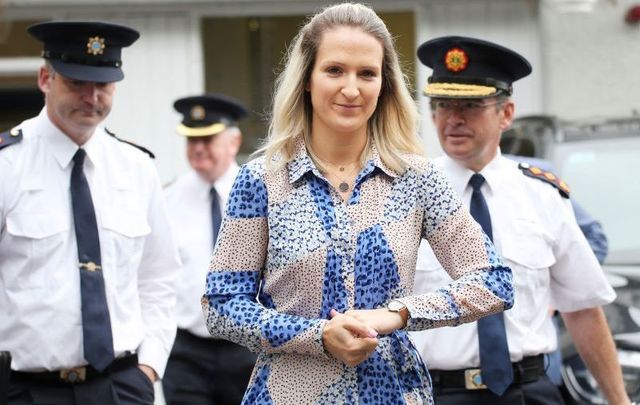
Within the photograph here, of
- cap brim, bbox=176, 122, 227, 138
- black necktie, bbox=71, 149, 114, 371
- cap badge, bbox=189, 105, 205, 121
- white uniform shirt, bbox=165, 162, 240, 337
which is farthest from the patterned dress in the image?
cap badge, bbox=189, 105, 205, 121

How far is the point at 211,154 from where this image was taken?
8.66 meters

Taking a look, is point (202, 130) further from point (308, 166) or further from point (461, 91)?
point (308, 166)

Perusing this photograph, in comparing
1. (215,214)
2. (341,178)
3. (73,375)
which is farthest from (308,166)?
(215,214)

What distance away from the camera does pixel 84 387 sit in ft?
17.1

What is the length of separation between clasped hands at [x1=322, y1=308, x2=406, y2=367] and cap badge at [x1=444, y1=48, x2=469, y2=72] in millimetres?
2278

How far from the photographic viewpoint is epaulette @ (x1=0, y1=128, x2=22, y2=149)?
533 cm

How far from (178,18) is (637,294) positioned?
6794 mm

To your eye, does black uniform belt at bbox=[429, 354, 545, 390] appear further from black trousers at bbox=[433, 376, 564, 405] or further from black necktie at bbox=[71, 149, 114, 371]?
black necktie at bbox=[71, 149, 114, 371]

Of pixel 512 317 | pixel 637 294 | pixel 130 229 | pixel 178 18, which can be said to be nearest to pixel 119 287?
pixel 130 229

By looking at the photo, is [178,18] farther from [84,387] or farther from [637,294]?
[84,387]

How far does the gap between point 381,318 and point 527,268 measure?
1.79m

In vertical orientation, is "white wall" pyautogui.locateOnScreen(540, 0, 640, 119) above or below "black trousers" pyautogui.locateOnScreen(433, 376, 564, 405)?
above

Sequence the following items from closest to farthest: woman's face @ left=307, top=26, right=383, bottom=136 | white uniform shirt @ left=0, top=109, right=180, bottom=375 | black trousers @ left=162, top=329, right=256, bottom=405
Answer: woman's face @ left=307, top=26, right=383, bottom=136 < white uniform shirt @ left=0, top=109, right=180, bottom=375 < black trousers @ left=162, top=329, right=256, bottom=405

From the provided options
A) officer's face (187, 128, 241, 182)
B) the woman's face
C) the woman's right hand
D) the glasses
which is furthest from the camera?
officer's face (187, 128, 241, 182)
